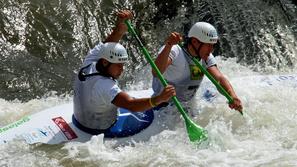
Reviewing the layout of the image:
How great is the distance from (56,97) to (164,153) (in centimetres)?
327

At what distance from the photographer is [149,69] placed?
29.9ft

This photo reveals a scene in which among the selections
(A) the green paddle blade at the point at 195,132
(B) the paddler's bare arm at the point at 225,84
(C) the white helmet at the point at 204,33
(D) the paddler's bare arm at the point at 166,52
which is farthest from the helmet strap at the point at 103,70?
(B) the paddler's bare arm at the point at 225,84

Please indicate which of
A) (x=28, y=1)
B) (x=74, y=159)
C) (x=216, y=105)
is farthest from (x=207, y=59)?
(x=28, y=1)

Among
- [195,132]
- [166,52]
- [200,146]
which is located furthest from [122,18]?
[200,146]

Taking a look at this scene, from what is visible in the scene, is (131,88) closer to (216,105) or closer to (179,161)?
(216,105)

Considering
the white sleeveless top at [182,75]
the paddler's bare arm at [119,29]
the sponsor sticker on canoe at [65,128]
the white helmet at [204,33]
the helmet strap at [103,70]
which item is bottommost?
the sponsor sticker on canoe at [65,128]

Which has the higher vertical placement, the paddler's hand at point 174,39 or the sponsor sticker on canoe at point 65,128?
the paddler's hand at point 174,39

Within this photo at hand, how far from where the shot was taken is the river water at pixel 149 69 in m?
5.34

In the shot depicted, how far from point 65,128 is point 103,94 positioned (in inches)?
30.9

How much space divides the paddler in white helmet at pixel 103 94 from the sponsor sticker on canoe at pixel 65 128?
10 cm

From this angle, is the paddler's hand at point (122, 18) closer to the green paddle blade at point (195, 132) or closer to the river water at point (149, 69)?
the river water at point (149, 69)

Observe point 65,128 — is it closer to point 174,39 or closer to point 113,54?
point 113,54

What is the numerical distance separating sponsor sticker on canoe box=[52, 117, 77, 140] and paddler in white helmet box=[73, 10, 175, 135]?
98 mm

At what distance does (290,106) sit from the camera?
675 cm
